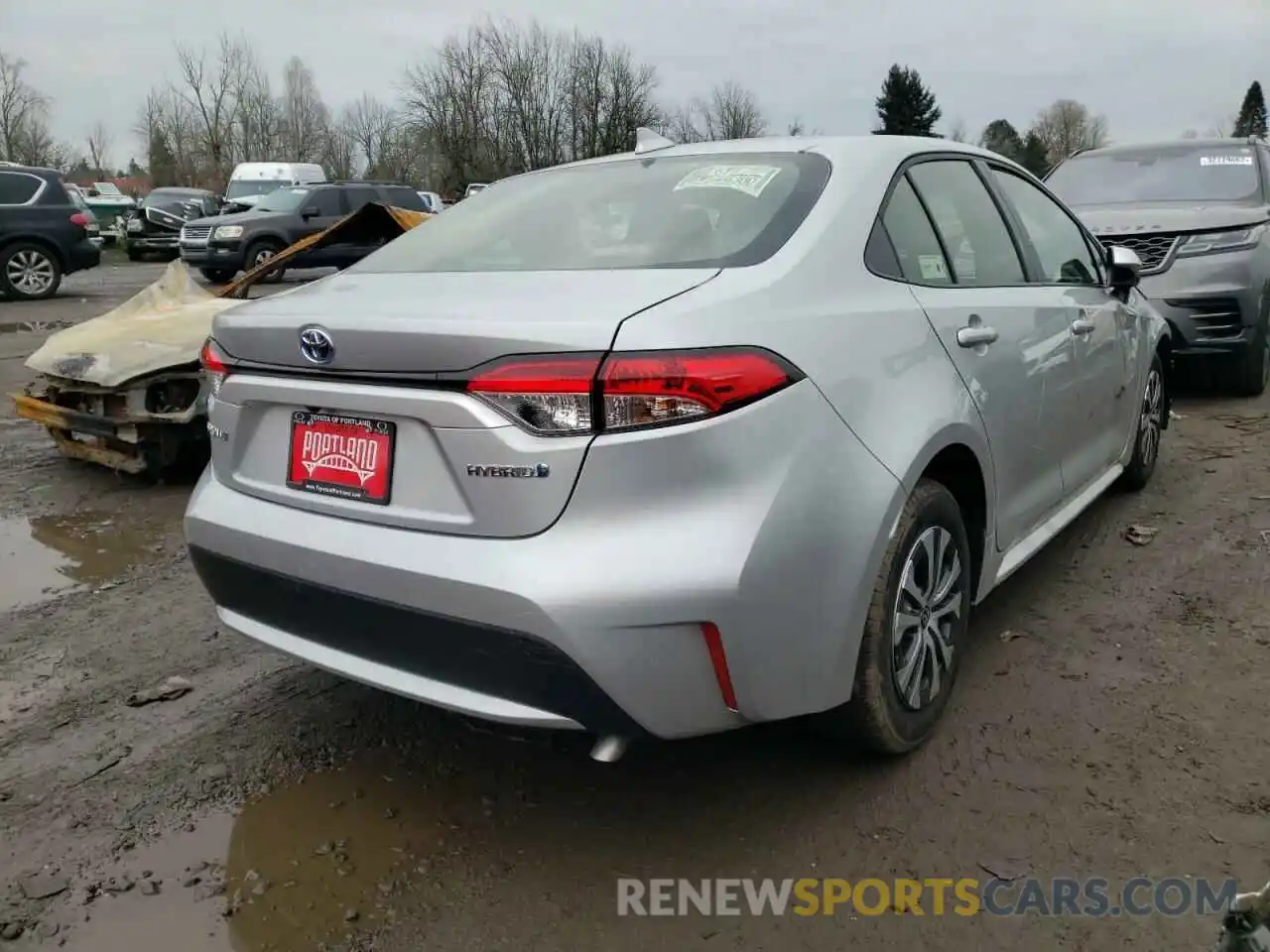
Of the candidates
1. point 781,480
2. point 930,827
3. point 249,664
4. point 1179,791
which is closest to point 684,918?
point 930,827

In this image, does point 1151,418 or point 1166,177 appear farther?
point 1166,177

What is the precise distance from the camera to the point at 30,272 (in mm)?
15273

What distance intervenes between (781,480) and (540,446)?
49 centimetres

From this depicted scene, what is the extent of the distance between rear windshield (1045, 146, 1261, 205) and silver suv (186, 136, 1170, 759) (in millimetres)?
5499

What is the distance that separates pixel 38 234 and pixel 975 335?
15.7 m

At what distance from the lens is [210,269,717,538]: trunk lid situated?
2.06 metres

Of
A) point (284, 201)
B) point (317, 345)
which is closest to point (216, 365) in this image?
point (317, 345)

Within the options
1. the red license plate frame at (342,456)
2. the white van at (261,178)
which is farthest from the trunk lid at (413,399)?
the white van at (261,178)

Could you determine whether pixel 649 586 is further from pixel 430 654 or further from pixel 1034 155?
pixel 1034 155

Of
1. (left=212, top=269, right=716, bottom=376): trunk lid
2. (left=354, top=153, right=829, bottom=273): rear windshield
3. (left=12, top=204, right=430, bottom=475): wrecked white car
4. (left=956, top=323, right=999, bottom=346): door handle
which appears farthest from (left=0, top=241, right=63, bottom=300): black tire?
(left=956, top=323, right=999, bottom=346): door handle

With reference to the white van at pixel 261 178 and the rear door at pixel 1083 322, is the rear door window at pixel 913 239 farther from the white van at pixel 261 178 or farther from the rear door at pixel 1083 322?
the white van at pixel 261 178

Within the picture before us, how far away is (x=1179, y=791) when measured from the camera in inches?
102

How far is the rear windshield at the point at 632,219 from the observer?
2.50m

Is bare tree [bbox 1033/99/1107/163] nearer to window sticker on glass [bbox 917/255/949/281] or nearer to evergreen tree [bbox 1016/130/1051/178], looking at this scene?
evergreen tree [bbox 1016/130/1051/178]
